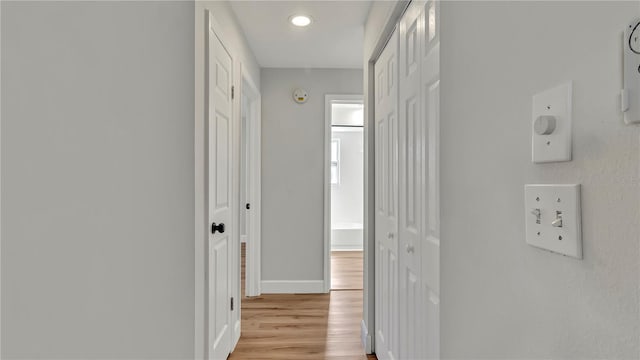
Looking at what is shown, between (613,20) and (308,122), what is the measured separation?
3.12 m

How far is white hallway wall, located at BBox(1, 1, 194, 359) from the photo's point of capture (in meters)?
1.21

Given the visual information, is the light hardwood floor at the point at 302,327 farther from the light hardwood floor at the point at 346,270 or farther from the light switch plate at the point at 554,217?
the light switch plate at the point at 554,217

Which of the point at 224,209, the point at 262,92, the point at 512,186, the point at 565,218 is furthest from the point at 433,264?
the point at 262,92

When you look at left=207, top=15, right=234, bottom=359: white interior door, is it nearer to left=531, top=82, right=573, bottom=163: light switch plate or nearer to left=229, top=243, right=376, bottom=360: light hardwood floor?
left=229, top=243, right=376, bottom=360: light hardwood floor

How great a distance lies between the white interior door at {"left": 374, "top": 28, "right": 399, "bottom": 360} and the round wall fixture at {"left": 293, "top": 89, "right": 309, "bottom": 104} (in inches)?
50.2

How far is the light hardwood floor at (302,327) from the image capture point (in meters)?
2.25

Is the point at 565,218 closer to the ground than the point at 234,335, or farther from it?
farther from it

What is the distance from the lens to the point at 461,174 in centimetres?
88

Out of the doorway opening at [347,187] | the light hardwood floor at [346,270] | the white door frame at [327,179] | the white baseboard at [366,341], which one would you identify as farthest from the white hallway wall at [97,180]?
the doorway opening at [347,187]

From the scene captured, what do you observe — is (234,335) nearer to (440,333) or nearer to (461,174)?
(440,333)

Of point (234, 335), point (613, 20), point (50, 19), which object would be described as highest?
point (50, 19)

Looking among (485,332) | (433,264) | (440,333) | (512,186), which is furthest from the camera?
(433,264)

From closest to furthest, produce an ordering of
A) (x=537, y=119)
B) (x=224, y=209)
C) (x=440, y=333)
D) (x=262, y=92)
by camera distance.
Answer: (x=537, y=119) → (x=440, y=333) → (x=224, y=209) → (x=262, y=92)

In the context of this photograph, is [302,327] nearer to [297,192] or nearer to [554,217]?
[297,192]
